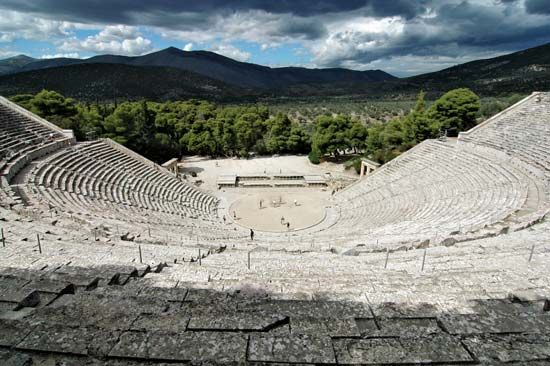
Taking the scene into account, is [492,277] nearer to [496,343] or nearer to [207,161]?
[496,343]

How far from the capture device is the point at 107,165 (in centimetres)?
2086

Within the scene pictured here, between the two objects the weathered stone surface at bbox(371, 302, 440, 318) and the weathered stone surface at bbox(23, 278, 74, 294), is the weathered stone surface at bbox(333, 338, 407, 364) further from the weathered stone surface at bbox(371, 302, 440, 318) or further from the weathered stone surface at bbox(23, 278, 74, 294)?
the weathered stone surface at bbox(23, 278, 74, 294)

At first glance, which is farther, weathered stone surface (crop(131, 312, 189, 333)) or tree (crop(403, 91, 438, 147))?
tree (crop(403, 91, 438, 147))

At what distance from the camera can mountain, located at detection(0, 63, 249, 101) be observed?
96688 mm

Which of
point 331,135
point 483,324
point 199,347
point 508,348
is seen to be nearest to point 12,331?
point 199,347

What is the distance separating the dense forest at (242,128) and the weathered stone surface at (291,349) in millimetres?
28758

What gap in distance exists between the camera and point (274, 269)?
22.7ft

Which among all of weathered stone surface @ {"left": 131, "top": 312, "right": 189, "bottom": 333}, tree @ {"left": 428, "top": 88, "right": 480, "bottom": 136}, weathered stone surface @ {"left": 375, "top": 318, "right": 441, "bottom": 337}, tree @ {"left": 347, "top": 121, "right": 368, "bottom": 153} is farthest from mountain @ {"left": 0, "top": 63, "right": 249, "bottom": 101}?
weathered stone surface @ {"left": 375, "top": 318, "right": 441, "bottom": 337}

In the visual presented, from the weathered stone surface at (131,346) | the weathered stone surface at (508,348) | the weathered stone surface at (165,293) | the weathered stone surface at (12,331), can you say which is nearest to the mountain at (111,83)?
the weathered stone surface at (165,293)

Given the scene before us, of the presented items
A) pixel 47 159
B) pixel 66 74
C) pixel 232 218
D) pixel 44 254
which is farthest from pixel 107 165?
pixel 66 74

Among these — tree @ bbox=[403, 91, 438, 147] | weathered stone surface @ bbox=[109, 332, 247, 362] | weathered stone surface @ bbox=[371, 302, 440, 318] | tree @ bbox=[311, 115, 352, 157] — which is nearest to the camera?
weathered stone surface @ bbox=[109, 332, 247, 362]

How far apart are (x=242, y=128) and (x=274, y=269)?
32.0m

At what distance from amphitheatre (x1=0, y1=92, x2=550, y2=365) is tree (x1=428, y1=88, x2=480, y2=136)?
8615 mm

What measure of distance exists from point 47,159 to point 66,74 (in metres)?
122
